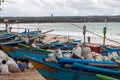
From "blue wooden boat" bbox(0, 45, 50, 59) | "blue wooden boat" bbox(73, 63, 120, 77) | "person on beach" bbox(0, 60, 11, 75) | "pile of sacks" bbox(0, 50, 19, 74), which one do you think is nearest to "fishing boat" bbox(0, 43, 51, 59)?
"blue wooden boat" bbox(0, 45, 50, 59)

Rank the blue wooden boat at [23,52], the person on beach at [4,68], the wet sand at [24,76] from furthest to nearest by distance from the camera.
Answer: the blue wooden boat at [23,52], the person on beach at [4,68], the wet sand at [24,76]

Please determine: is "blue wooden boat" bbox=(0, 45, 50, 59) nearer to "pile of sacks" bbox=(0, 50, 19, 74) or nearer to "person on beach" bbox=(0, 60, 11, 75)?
"pile of sacks" bbox=(0, 50, 19, 74)

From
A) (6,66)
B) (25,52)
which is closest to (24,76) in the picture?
(6,66)

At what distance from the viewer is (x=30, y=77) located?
11.9m

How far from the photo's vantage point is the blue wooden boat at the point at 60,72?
9.08 metres

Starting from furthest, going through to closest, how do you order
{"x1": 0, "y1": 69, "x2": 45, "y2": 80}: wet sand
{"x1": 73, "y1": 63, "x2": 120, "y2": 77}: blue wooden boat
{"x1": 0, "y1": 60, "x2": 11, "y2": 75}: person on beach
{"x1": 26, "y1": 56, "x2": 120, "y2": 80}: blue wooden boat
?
{"x1": 0, "y1": 60, "x2": 11, "y2": 75}: person on beach, {"x1": 0, "y1": 69, "x2": 45, "y2": 80}: wet sand, {"x1": 26, "y1": 56, "x2": 120, "y2": 80}: blue wooden boat, {"x1": 73, "y1": 63, "x2": 120, "y2": 77}: blue wooden boat

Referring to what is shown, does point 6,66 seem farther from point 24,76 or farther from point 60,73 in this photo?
point 60,73

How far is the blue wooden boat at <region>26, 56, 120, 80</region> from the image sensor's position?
358 inches

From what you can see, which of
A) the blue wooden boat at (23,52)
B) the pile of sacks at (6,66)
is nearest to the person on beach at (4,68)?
the pile of sacks at (6,66)

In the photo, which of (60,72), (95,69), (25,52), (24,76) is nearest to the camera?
(95,69)

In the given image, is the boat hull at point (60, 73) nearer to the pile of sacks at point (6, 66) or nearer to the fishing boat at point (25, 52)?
the pile of sacks at point (6, 66)

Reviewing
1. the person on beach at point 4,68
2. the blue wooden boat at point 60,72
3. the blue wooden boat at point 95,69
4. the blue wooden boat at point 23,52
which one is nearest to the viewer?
the blue wooden boat at point 95,69

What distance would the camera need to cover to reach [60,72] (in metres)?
9.50

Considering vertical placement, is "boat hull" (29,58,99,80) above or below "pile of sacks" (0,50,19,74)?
above
